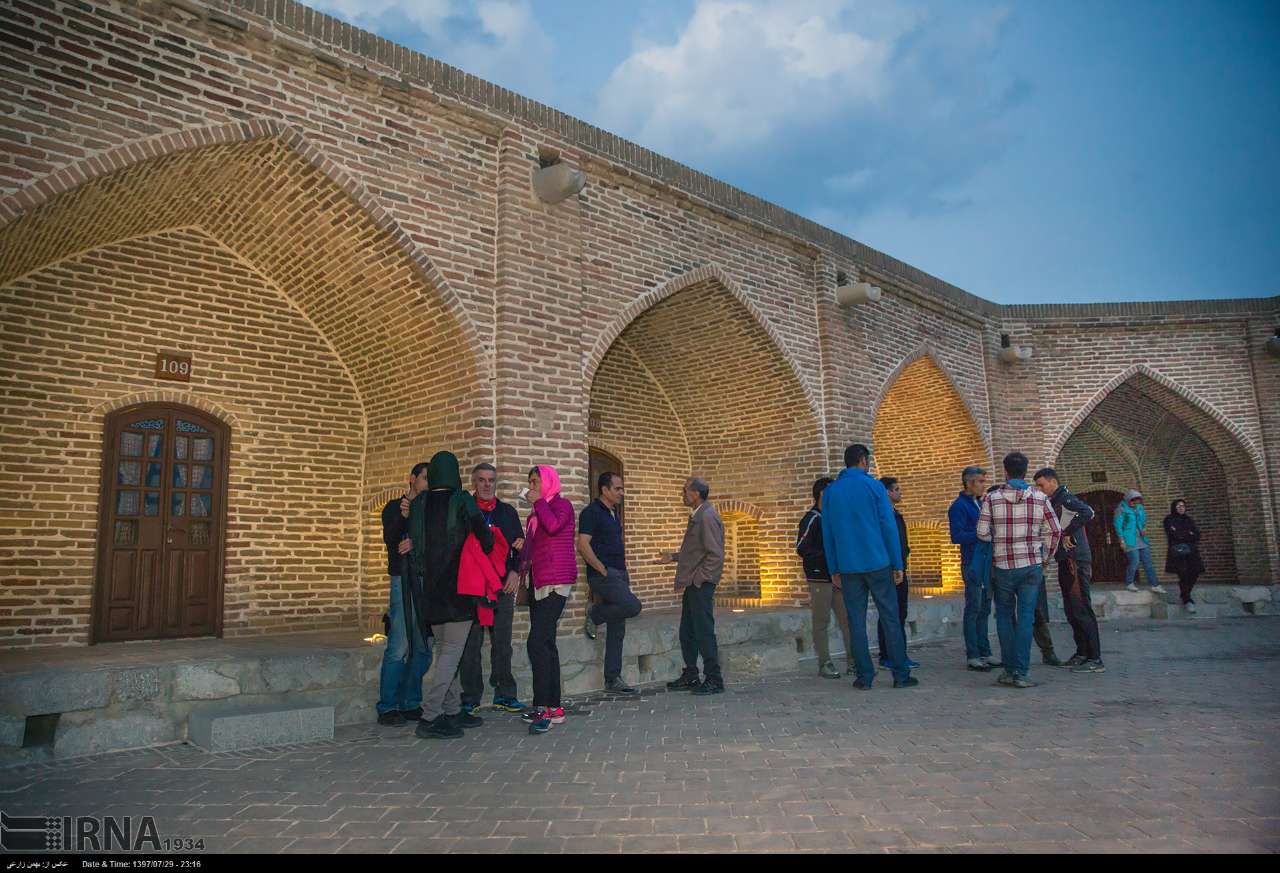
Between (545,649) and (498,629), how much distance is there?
551 millimetres

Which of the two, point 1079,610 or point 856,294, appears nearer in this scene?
point 1079,610

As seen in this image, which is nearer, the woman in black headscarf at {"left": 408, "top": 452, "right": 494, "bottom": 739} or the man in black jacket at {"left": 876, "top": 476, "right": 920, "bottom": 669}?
the woman in black headscarf at {"left": 408, "top": 452, "right": 494, "bottom": 739}

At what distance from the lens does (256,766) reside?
4387 millimetres

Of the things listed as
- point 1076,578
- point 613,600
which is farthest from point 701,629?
point 1076,578

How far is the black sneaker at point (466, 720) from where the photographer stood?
5.15m

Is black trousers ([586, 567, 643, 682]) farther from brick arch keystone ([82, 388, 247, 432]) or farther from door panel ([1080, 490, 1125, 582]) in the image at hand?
door panel ([1080, 490, 1125, 582])

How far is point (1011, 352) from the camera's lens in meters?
14.0

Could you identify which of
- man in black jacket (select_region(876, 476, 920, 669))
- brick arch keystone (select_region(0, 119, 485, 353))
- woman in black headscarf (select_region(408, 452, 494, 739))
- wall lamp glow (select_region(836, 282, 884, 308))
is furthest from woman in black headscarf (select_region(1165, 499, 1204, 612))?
woman in black headscarf (select_region(408, 452, 494, 739))

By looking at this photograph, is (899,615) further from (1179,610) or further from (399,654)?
(1179,610)

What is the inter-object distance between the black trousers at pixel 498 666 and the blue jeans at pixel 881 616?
256 cm

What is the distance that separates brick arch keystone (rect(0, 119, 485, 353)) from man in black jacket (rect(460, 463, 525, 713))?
1.91 metres

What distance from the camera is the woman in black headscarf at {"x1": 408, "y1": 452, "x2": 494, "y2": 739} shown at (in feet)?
16.3

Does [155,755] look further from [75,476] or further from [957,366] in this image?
[957,366]
